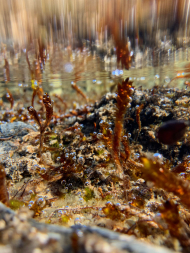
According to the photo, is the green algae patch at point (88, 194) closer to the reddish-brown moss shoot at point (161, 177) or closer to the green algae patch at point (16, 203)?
the green algae patch at point (16, 203)

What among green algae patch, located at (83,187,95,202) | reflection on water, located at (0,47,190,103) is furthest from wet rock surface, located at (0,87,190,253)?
reflection on water, located at (0,47,190,103)

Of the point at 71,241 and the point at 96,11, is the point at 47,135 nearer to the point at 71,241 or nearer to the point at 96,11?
the point at 71,241

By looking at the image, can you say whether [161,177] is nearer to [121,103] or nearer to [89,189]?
[121,103]

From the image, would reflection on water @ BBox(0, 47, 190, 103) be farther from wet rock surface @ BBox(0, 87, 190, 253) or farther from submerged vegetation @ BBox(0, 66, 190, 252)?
submerged vegetation @ BBox(0, 66, 190, 252)

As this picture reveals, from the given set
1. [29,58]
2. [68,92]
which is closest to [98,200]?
[29,58]

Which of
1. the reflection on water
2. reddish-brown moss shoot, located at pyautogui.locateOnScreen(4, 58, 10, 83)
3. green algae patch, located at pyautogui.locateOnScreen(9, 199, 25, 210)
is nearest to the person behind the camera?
green algae patch, located at pyautogui.locateOnScreen(9, 199, 25, 210)

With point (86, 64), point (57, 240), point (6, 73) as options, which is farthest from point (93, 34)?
point (6, 73)

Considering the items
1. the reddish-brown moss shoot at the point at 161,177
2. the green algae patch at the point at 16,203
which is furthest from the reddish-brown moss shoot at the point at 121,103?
the green algae patch at the point at 16,203

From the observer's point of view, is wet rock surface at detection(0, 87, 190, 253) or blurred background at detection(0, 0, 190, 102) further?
blurred background at detection(0, 0, 190, 102)
